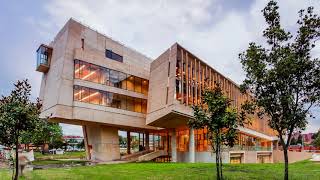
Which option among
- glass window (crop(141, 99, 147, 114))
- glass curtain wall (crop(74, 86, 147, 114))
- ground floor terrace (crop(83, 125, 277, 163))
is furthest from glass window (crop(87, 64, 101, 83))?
glass window (crop(141, 99, 147, 114))

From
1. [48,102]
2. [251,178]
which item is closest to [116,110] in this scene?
[48,102]

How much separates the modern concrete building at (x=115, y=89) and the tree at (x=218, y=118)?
19087mm

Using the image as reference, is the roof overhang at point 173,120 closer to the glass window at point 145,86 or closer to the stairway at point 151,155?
the stairway at point 151,155

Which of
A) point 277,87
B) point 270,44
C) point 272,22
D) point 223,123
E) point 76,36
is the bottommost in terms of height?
point 223,123

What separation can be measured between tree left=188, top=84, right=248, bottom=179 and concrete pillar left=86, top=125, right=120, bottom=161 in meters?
30.1

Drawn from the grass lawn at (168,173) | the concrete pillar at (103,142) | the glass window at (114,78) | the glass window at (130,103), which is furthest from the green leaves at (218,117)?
the glass window at (130,103)

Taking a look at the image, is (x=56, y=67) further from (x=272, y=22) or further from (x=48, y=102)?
(x=272, y=22)

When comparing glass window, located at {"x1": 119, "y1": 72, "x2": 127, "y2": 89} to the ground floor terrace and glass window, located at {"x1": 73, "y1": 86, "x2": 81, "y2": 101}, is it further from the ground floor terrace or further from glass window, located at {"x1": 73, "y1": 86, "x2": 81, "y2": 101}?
glass window, located at {"x1": 73, "y1": 86, "x2": 81, "y2": 101}

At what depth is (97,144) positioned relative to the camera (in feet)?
152

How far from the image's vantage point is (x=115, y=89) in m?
46.6

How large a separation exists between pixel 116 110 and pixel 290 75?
31.9 m

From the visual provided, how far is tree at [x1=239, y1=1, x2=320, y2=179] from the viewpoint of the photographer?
1678 cm

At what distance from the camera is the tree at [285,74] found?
16781mm

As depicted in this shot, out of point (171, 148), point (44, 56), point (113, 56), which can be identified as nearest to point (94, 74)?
point (113, 56)
